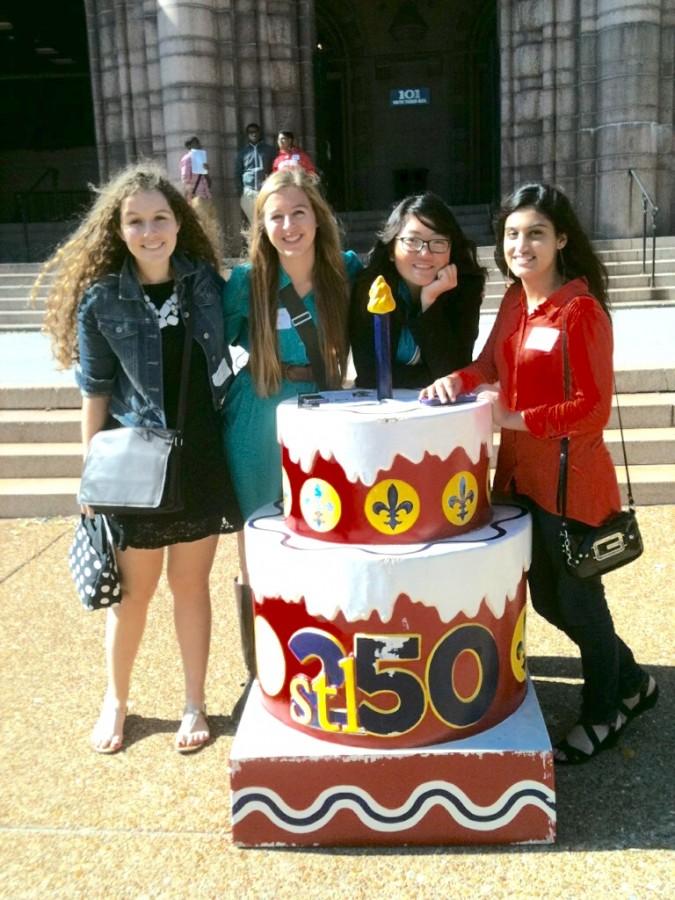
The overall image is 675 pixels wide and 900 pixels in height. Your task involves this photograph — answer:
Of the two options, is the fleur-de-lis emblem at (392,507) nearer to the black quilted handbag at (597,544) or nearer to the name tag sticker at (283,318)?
the black quilted handbag at (597,544)

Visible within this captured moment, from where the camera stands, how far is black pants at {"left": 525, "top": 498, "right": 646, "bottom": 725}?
2.83 meters

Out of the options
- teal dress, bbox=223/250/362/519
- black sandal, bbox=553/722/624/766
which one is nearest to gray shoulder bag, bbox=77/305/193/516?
teal dress, bbox=223/250/362/519

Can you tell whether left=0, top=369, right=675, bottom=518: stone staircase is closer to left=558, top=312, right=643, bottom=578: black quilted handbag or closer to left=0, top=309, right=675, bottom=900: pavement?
left=0, top=309, right=675, bottom=900: pavement

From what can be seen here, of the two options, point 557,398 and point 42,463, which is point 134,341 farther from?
point 42,463

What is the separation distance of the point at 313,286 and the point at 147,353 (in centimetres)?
60

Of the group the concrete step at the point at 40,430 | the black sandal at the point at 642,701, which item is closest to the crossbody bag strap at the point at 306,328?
the black sandal at the point at 642,701

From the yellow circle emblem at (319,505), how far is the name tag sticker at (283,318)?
2.08 ft

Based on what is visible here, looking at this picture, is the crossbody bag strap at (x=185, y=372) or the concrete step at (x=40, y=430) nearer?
the crossbody bag strap at (x=185, y=372)

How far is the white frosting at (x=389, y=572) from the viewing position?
2477mm

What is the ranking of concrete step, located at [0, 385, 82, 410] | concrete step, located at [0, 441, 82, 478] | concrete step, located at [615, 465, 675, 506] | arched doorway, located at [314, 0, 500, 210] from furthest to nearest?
1. arched doorway, located at [314, 0, 500, 210]
2. concrete step, located at [0, 385, 82, 410]
3. concrete step, located at [0, 441, 82, 478]
4. concrete step, located at [615, 465, 675, 506]

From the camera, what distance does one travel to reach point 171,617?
425 centimetres

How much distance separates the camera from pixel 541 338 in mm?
2703

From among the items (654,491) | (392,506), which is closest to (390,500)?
(392,506)

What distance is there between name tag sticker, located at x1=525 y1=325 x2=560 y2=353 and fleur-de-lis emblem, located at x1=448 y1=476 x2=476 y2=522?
459 mm
